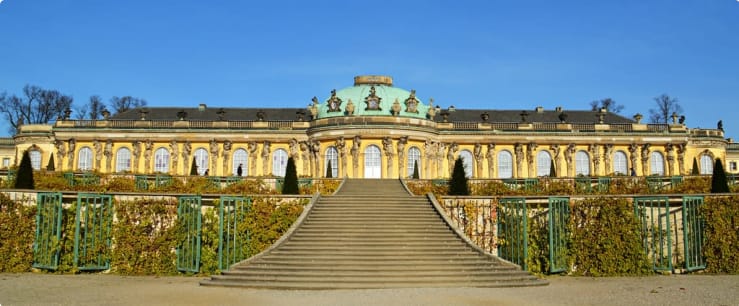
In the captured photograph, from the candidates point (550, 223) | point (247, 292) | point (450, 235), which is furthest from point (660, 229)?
point (247, 292)

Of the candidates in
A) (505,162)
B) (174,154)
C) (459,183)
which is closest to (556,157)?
(505,162)

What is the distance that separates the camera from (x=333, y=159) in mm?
48000

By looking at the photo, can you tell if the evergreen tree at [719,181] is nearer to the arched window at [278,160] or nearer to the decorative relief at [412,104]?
the decorative relief at [412,104]

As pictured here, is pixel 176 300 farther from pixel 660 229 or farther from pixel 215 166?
pixel 215 166

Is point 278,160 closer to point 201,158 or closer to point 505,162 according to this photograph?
point 201,158

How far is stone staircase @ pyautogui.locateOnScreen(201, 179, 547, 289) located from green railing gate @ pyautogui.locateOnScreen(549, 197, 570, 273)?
2833 mm

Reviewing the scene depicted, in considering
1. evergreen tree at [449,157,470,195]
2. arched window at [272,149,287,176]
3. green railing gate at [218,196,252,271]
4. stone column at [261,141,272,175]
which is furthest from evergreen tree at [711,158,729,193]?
stone column at [261,141,272,175]

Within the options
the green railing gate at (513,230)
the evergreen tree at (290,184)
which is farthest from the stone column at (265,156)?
the green railing gate at (513,230)

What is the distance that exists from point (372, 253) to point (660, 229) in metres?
9.58

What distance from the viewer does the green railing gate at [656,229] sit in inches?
893

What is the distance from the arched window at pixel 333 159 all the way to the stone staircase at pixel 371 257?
73.6 ft

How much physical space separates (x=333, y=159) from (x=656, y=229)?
90.1 feet

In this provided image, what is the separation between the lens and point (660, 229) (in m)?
22.8

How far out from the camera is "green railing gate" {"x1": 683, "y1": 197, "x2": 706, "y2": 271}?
22.9m
